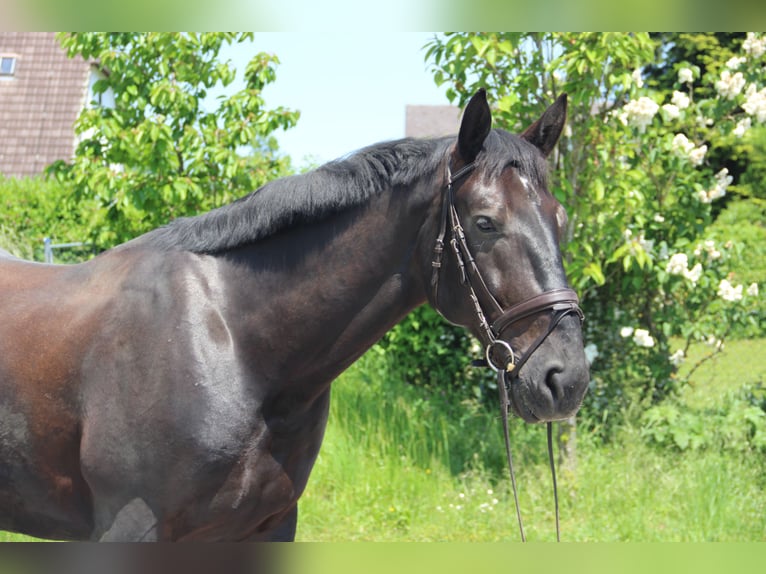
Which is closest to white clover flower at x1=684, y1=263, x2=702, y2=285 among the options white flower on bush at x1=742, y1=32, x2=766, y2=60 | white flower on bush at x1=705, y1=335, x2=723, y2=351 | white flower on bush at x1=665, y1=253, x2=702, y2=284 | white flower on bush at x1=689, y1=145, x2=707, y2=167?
white flower on bush at x1=665, y1=253, x2=702, y2=284

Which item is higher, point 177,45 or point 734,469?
point 177,45

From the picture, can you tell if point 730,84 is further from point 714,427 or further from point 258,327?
point 258,327

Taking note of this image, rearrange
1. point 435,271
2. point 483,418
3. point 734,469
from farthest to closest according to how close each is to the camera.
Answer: point 483,418 < point 734,469 < point 435,271

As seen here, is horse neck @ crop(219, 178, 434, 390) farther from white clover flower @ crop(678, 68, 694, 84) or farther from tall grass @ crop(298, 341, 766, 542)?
white clover flower @ crop(678, 68, 694, 84)

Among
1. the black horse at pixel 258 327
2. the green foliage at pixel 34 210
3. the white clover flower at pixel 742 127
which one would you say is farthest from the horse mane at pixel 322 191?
the green foliage at pixel 34 210

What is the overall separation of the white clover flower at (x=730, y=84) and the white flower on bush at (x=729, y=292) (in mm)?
1452

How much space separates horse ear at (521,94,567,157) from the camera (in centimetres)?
257

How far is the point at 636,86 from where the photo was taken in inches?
206

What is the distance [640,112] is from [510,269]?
3420mm

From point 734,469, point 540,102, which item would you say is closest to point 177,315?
point 540,102

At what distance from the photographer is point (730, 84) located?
18.3ft

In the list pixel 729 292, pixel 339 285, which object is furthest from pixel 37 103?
pixel 339 285
